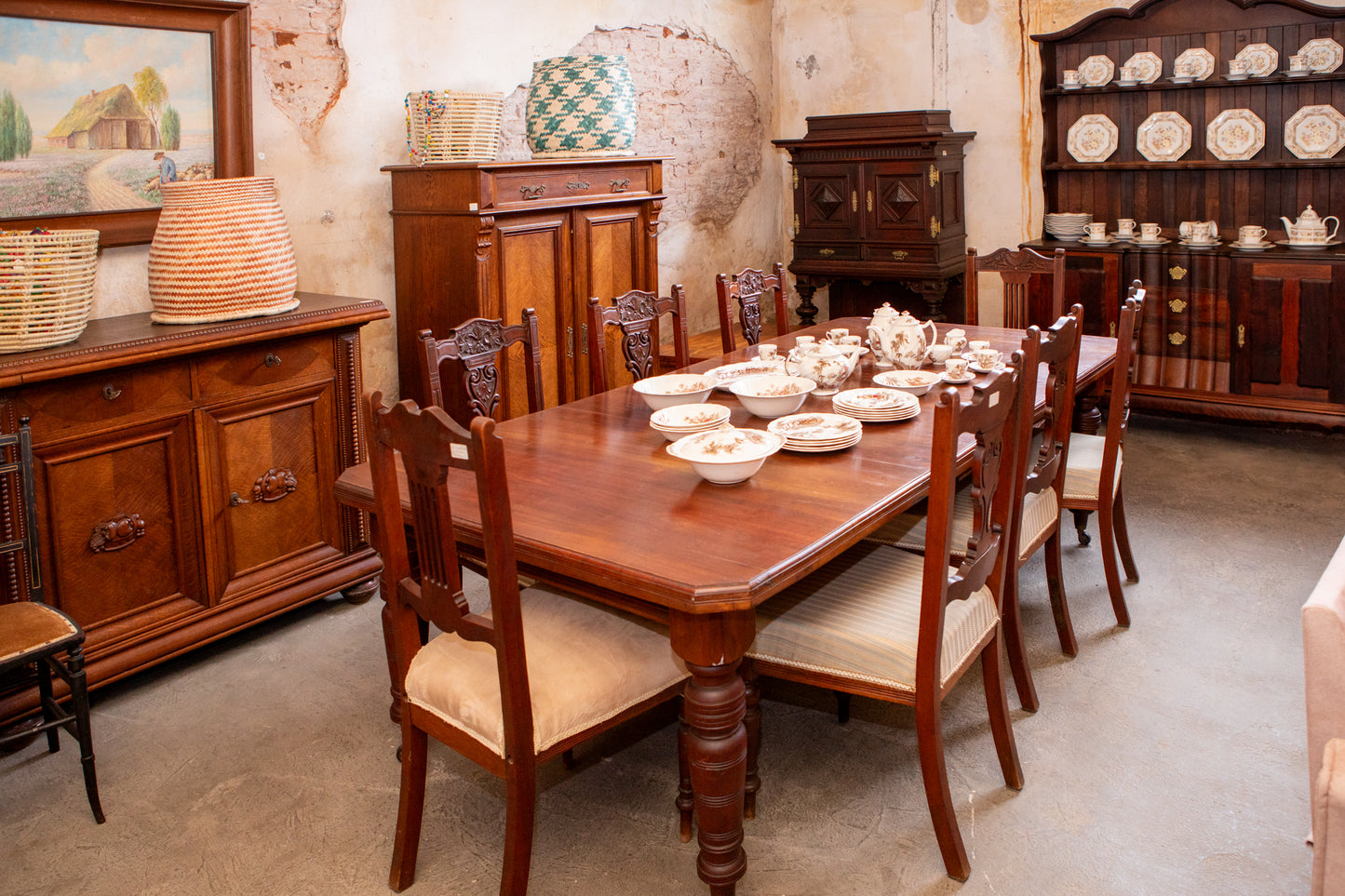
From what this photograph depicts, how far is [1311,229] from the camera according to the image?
4.91m

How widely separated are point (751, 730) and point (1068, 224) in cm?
410

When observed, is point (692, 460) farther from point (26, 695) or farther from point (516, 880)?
point (26, 695)

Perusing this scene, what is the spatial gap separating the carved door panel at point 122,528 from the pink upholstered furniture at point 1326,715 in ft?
8.91

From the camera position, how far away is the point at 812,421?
8.52 ft

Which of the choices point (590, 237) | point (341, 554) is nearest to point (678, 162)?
point (590, 237)

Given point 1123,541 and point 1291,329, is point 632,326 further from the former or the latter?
point 1291,329

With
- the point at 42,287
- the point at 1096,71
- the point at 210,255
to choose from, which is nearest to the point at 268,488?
the point at 210,255

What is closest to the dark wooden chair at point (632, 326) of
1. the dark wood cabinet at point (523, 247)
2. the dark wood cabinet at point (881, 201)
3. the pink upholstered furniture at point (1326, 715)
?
the dark wood cabinet at point (523, 247)

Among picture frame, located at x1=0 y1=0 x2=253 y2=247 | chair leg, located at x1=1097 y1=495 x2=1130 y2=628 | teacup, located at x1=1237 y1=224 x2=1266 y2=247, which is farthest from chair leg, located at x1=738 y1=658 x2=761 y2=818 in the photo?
teacup, located at x1=1237 y1=224 x2=1266 y2=247

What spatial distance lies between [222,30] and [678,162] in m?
2.73

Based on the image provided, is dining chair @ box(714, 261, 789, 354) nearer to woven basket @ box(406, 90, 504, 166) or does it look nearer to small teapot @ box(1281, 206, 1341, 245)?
woven basket @ box(406, 90, 504, 166)

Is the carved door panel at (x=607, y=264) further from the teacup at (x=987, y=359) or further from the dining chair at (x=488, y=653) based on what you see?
the dining chair at (x=488, y=653)

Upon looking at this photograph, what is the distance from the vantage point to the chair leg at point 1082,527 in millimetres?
3832

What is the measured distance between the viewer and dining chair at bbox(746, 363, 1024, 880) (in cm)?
199
